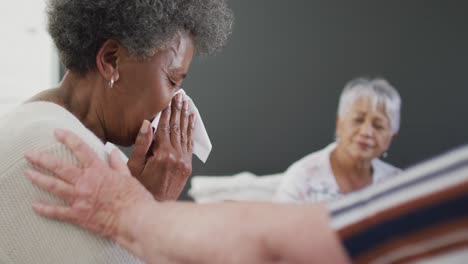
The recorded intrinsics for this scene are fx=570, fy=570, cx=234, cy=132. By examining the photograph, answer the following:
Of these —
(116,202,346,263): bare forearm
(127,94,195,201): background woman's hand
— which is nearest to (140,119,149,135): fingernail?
(127,94,195,201): background woman's hand

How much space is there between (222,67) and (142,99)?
6.63ft

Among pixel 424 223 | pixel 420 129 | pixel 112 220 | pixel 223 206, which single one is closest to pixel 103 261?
pixel 112 220

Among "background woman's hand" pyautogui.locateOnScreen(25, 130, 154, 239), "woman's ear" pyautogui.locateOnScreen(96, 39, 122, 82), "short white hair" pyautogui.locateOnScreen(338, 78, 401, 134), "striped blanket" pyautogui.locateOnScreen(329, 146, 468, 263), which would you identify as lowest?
"background woman's hand" pyautogui.locateOnScreen(25, 130, 154, 239)

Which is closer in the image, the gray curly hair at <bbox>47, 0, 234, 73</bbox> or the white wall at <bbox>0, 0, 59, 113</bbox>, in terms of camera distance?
the gray curly hair at <bbox>47, 0, 234, 73</bbox>

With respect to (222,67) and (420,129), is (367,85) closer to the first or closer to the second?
(420,129)

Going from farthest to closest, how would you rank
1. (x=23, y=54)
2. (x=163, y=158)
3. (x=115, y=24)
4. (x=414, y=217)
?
(x=23, y=54)
(x=163, y=158)
(x=115, y=24)
(x=414, y=217)

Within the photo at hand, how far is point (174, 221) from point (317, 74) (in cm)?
266

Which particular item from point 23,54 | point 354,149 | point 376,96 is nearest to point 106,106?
point 354,149

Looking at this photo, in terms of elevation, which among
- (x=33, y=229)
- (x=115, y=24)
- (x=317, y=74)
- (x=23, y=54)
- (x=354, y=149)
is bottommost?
(x=23, y=54)

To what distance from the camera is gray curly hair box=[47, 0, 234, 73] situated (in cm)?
124

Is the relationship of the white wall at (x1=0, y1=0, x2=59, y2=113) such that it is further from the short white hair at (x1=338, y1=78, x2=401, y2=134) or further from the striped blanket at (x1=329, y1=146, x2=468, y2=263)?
the striped blanket at (x1=329, y1=146, x2=468, y2=263)

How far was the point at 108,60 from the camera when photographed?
1.29 meters

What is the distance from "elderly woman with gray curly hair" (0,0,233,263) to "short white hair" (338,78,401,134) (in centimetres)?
191

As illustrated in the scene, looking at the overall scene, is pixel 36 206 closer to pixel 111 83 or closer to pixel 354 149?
pixel 111 83
